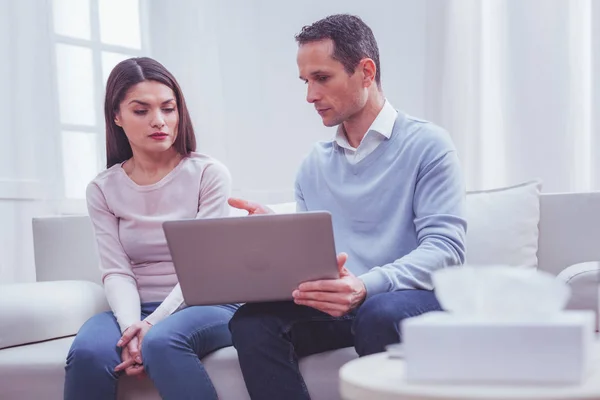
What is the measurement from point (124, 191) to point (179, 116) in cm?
22

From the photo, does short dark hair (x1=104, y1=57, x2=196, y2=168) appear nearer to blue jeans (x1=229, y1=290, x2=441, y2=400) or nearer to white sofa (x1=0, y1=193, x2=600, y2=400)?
white sofa (x1=0, y1=193, x2=600, y2=400)

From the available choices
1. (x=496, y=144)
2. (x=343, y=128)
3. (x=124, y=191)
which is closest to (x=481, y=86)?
(x=496, y=144)

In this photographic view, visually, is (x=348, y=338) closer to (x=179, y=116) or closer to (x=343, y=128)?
(x=343, y=128)

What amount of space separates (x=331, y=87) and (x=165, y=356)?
679mm

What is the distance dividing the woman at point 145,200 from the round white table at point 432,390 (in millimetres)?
847

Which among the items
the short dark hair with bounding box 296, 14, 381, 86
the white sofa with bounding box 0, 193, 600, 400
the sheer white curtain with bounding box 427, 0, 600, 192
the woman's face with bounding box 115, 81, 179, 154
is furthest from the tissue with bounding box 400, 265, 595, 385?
the sheer white curtain with bounding box 427, 0, 600, 192

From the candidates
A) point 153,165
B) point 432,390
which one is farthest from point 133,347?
point 432,390

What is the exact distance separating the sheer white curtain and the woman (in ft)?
4.40

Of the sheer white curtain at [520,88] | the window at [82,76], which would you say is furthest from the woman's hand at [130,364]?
the sheer white curtain at [520,88]

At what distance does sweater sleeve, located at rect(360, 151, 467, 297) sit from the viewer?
1654 millimetres

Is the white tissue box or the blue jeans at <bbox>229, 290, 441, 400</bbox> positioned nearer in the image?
the white tissue box

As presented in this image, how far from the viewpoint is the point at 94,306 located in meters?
2.15

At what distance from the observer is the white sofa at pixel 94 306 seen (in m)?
1.75

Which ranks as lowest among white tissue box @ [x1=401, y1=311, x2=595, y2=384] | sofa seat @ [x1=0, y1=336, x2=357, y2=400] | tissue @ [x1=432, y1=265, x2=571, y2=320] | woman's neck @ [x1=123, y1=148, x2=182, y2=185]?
sofa seat @ [x1=0, y1=336, x2=357, y2=400]
